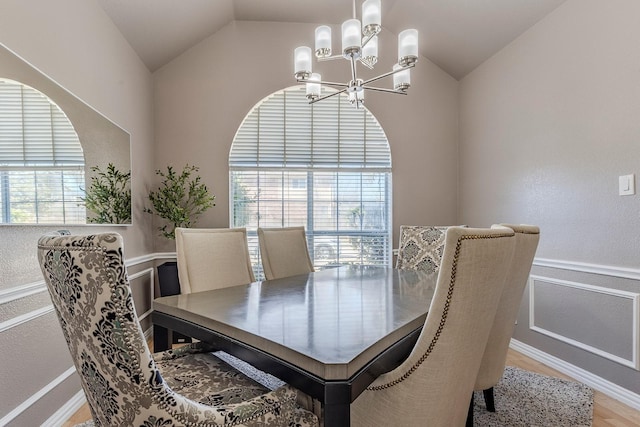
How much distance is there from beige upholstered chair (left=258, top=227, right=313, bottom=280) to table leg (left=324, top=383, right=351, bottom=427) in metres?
1.59

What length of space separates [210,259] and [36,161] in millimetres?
919

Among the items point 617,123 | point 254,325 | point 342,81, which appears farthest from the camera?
point 342,81

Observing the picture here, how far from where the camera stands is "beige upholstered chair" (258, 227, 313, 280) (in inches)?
93.9

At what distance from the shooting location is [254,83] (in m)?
3.59

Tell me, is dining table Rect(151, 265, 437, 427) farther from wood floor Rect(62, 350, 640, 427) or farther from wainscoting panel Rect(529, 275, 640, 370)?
wainscoting panel Rect(529, 275, 640, 370)

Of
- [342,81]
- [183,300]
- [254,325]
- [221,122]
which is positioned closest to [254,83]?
[221,122]

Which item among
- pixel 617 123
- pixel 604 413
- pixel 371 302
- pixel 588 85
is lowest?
pixel 604 413

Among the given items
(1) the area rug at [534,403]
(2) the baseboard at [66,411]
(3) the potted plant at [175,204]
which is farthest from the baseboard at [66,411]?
(3) the potted plant at [175,204]

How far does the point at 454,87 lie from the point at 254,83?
6.93ft

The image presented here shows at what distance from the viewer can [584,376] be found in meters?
2.30

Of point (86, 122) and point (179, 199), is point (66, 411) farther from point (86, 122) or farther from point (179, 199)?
point (179, 199)

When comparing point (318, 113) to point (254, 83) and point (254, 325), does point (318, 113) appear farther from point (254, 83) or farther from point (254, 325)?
point (254, 325)

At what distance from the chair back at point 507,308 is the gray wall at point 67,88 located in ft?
6.64

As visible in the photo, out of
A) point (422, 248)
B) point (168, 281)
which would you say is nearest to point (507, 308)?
point (422, 248)
